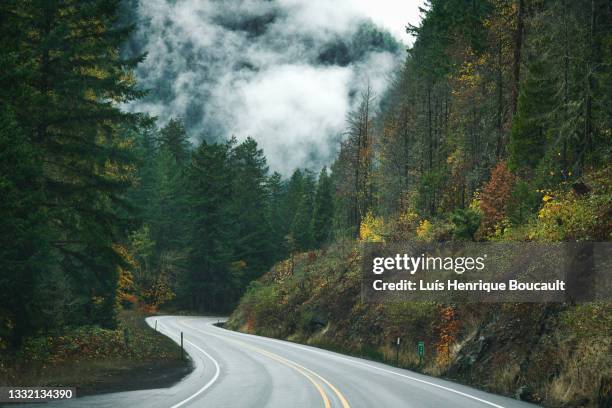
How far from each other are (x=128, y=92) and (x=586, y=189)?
1677 cm

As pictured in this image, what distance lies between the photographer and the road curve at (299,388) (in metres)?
12.8

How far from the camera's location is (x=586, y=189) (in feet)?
57.6

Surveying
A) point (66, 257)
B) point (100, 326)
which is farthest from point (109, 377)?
point (100, 326)

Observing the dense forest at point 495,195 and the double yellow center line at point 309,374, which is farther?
the dense forest at point 495,195

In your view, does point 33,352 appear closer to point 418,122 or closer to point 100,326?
point 100,326

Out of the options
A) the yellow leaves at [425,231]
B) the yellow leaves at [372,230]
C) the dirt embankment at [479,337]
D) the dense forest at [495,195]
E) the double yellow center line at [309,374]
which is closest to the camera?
the dirt embankment at [479,337]

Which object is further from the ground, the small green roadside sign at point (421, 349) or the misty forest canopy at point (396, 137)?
the misty forest canopy at point (396, 137)

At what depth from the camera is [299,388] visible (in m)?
15.4

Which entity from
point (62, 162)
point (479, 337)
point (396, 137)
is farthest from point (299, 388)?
point (396, 137)

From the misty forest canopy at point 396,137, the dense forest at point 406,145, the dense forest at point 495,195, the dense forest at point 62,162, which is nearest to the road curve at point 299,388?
the dense forest at point 495,195

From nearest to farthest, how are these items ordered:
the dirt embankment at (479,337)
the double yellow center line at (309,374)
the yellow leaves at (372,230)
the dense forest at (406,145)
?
the dirt embankment at (479,337) < the double yellow center line at (309,374) < the dense forest at (406,145) < the yellow leaves at (372,230)

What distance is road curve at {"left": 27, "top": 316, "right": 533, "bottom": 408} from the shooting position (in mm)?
12828

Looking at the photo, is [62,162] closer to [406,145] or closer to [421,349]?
[421,349]

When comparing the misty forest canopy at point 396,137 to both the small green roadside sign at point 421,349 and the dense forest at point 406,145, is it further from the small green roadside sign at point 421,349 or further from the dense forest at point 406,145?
the small green roadside sign at point 421,349
